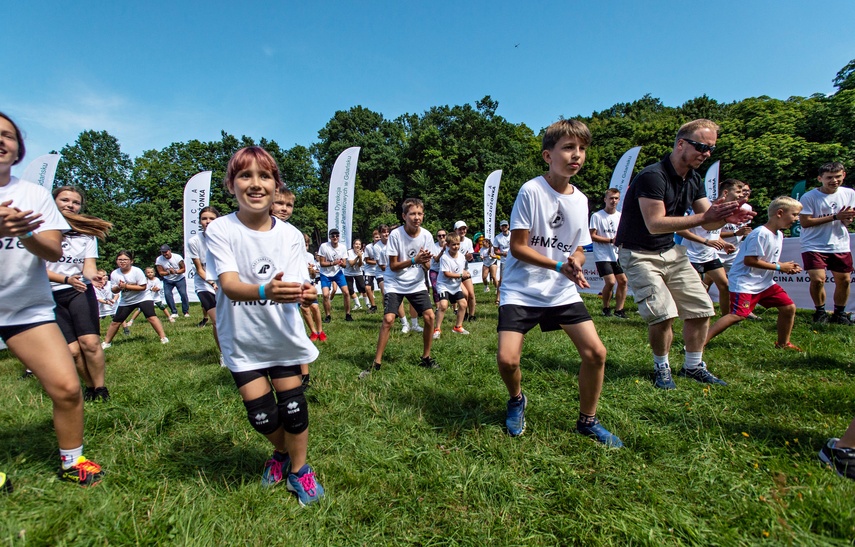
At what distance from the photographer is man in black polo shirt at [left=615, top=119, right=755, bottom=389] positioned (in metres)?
3.48

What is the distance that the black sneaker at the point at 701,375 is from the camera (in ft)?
12.6

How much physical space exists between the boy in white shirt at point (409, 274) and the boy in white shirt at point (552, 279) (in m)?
2.04

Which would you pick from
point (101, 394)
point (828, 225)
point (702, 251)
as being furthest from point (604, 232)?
point (101, 394)

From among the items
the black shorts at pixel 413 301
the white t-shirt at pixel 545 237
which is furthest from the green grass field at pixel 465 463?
the white t-shirt at pixel 545 237

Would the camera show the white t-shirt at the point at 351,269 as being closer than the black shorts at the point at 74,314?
No

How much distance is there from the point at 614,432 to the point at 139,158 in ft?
178

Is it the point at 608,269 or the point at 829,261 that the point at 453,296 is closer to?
the point at 608,269

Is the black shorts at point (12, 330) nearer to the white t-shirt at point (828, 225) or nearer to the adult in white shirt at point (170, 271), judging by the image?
the white t-shirt at point (828, 225)

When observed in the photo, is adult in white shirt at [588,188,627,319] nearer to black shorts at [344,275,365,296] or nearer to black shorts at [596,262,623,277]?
black shorts at [596,262,623,277]

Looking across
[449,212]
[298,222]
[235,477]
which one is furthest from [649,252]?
[298,222]

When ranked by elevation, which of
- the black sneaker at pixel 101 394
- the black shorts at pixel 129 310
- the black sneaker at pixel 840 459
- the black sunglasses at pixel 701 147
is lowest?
the black sneaker at pixel 101 394

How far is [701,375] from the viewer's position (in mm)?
3924

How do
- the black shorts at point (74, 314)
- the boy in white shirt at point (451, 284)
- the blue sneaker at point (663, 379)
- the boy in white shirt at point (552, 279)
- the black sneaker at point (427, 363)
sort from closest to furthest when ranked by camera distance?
1. the boy in white shirt at point (552, 279)
2. the blue sneaker at point (663, 379)
3. the black shorts at point (74, 314)
4. the black sneaker at point (427, 363)
5. the boy in white shirt at point (451, 284)

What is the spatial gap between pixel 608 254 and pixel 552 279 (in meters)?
5.83
